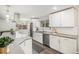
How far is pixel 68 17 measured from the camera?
152 cm

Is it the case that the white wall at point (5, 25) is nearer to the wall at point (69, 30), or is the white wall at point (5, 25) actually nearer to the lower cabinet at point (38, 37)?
the lower cabinet at point (38, 37)

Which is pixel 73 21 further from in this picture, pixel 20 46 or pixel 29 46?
pixel 20 46

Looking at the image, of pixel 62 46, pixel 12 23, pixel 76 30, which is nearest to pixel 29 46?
pixel 12 23

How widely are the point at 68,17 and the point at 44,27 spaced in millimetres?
421

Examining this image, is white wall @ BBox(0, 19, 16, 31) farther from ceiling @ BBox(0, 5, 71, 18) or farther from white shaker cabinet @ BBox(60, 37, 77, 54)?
white shaker cabinet @ BBox(60, 37, 77, 54)

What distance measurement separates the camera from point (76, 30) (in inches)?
56.4

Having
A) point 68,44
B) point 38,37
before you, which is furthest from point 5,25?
point 68,44

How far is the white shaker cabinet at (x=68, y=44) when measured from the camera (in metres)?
1.40

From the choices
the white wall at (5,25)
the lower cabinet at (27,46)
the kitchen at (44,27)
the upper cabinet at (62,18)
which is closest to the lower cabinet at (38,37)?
the kitchen at (44,27)

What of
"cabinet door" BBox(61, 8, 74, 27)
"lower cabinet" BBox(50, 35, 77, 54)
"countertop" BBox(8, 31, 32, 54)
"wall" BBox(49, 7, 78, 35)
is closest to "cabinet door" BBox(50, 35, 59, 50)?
"lower cabinet" BBox(50, 35, 77, 54)

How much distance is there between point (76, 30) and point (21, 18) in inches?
34.0

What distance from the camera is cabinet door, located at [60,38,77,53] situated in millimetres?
1402

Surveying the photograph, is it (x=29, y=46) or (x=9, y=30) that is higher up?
(x=9, y=30)

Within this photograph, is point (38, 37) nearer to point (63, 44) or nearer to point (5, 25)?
point (63, 44)
